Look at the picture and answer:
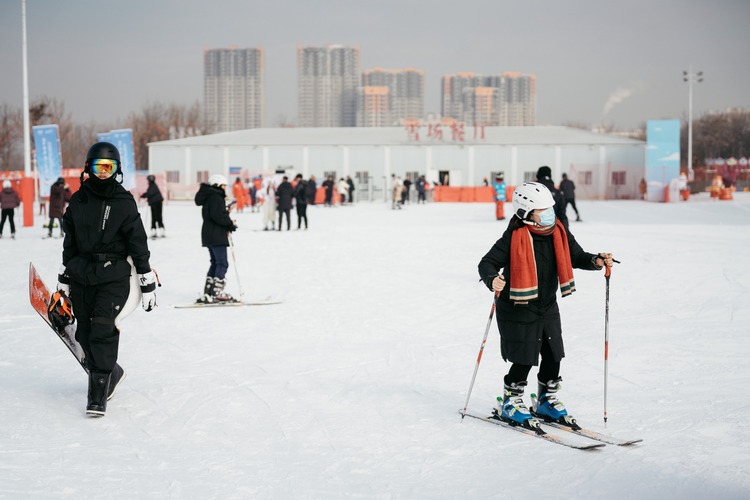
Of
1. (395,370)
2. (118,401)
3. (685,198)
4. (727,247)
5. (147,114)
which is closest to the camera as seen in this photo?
(118,401)

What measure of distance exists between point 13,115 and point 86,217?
52748 millimetres

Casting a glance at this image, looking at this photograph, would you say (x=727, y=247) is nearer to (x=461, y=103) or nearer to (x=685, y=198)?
(x=685, y=198)

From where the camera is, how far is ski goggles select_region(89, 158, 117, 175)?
17.7 feet

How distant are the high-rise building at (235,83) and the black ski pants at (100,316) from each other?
19040cm

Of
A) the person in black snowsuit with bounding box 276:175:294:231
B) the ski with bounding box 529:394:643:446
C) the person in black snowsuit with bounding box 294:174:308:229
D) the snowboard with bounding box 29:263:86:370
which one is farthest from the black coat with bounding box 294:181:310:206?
the ski with bounding box 529:394:643:446

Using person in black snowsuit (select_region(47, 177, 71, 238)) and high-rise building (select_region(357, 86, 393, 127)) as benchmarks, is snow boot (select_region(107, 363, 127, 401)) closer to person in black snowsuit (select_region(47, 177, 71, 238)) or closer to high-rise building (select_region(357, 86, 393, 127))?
person in black snowsuit (select_region(47, 177, 71, 238))

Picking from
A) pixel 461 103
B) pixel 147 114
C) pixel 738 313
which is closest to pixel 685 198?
pixel 738 313

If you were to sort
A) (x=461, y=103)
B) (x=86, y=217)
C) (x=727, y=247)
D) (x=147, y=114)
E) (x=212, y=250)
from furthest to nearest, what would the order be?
1. (x=461, y=103)
2. (x=147, y=114)
3. (x=727, y=247)
4. (x=212, y=250)
5. (x=86, y=217)

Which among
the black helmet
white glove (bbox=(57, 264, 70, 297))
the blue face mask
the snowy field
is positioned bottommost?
the snowy field

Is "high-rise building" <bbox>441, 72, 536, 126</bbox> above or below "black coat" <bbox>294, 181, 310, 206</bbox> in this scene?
above

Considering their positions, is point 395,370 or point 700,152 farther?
point 700,152

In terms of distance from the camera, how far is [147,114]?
84.2 m

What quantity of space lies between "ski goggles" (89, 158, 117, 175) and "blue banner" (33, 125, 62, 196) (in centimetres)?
2265

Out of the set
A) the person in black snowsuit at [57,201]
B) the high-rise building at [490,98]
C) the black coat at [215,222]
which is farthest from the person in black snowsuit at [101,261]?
the high-rise building at [490,98]
